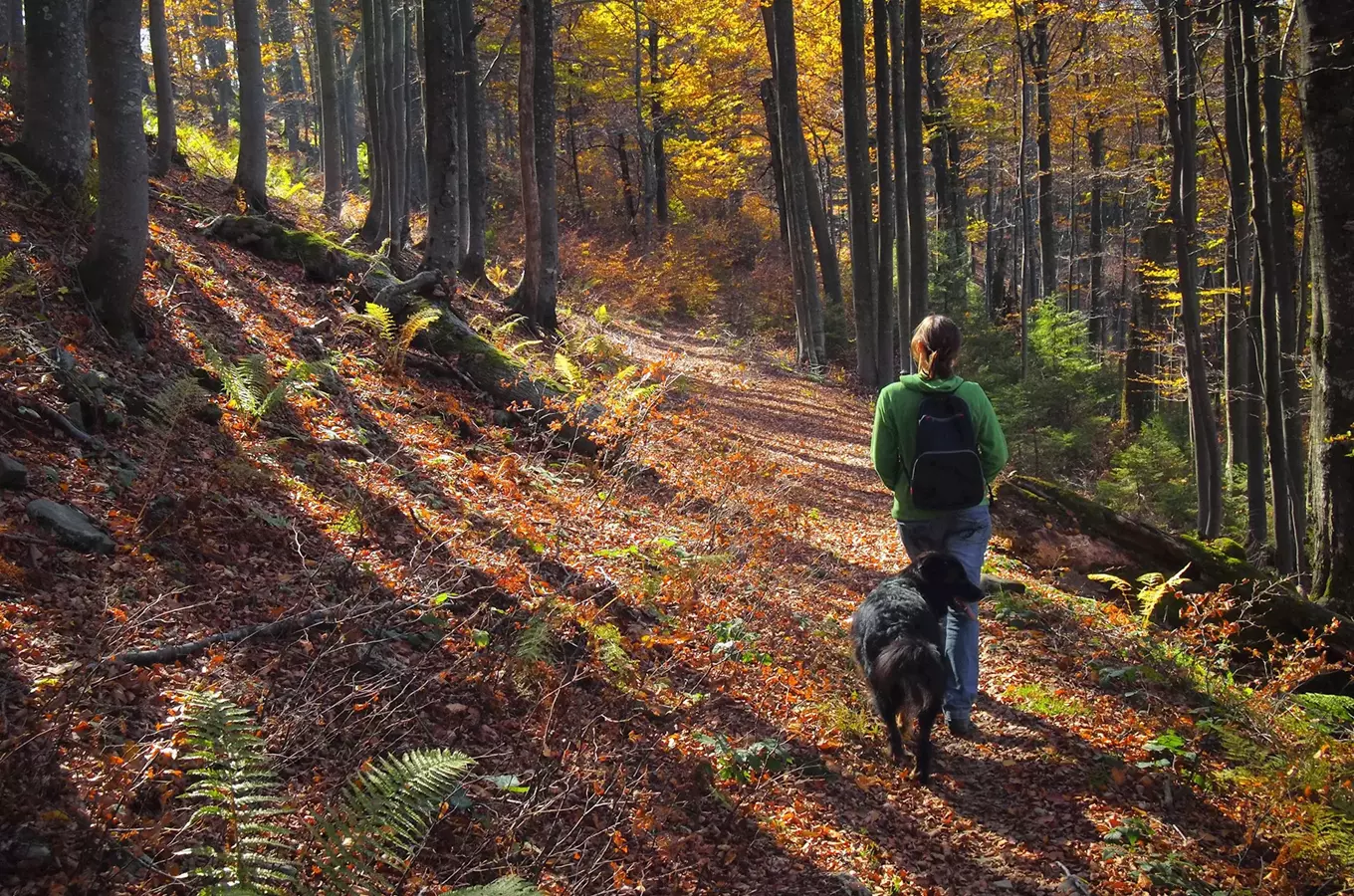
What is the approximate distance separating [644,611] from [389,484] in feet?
7.05

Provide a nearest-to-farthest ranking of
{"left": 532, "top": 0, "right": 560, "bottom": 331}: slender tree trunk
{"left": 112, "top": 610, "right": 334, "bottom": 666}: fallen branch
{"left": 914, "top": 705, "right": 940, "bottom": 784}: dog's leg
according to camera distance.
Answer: {"left": 112, "top": 610, "right": 334, "bottom": 666}: fallen branch, {"left": 914, "top": 705, "right": 940, "bottom": 784}: dog's leg, {"left": 532, "top": 0, "right": 560, "bottom": 331}: slender tree trunk

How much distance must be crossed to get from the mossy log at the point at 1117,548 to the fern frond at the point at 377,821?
611cm

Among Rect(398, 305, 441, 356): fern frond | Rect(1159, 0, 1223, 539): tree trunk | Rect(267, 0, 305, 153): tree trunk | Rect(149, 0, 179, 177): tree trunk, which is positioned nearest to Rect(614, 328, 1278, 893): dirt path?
Rect(398, 305, 441, 356): fern frond

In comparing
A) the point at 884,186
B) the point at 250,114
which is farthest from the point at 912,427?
the point at 250,114

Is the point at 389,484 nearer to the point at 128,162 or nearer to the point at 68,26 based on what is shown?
the point at 128,162

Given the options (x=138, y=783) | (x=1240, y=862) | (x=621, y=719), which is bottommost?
(x=1240, y=862)

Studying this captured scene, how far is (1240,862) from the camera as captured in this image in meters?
3.83

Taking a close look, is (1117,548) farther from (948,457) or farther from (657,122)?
(657,122)

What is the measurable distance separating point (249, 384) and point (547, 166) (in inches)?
333

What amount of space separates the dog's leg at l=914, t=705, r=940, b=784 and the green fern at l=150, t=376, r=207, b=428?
4.58 m

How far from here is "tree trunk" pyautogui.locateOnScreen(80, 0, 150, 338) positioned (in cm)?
572

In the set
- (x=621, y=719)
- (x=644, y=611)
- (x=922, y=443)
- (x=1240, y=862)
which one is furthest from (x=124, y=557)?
(x=1240, y=862)

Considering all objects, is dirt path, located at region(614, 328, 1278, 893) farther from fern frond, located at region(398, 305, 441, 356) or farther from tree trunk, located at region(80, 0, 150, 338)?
tree trunk, located at region(80, 0, 150, 338)

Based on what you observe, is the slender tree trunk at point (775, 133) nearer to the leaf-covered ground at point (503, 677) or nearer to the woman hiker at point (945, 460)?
the leaf-covered ground at point (503, 677)
